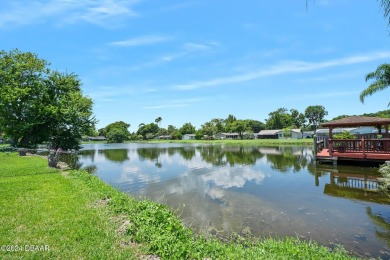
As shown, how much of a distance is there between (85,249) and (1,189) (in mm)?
6921

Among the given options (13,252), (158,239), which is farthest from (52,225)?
(158,239)

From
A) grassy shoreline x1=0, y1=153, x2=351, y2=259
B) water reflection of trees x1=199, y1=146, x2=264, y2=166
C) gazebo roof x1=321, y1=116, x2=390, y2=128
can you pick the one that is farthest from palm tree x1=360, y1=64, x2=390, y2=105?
grassy shoreline x1=0, y1=153, x2=351, y2=259

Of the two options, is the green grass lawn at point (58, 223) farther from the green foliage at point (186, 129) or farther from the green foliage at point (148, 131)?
the green foliage at point (148, 131)

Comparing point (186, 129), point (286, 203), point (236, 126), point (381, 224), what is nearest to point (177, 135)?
point (186, 129)

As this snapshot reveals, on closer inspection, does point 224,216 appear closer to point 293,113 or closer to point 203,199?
point 203,199

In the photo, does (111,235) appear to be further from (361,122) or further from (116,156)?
(116,156)

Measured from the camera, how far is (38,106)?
2622cm

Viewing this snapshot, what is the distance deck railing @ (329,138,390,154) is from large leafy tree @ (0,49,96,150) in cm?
2570

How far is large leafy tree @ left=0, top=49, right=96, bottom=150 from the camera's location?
25562 millimetres

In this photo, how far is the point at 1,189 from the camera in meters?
8.82

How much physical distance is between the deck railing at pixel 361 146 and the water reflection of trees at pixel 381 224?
10.1m

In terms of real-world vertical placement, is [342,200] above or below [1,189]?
below

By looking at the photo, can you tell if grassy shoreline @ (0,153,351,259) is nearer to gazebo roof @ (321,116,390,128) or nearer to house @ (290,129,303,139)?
gazebo roof @ (321,116,390,128)

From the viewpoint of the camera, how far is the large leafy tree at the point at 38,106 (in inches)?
1006
